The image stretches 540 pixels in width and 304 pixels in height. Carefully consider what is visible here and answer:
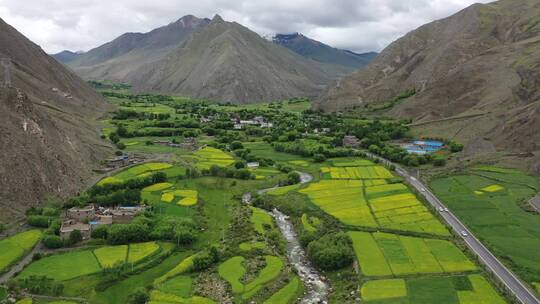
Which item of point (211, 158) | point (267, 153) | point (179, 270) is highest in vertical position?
point (267, 153)

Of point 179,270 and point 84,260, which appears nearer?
point 179,270

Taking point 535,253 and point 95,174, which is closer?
point 535,253

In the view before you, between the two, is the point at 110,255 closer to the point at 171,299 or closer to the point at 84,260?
the point at 84,260

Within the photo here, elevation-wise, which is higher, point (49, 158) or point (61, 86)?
point (61, 86)

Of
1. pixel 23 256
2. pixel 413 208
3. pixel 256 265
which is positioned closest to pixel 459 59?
pixel 413 208

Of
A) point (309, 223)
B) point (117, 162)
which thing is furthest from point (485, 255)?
point (117, 162)

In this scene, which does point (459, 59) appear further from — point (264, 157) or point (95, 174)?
point (95, 174)
